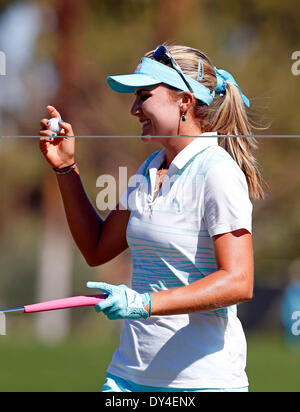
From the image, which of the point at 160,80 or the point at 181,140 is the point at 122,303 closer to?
the point at 181,140

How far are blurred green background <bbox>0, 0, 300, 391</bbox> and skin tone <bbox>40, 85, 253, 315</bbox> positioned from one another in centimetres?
943

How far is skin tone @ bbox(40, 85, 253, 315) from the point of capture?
2.01 meters

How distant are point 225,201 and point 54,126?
756mm

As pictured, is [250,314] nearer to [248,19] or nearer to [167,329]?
[248,19]

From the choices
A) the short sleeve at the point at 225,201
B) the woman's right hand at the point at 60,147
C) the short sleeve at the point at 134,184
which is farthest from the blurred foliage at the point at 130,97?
the short sleeve at the point at 225,201

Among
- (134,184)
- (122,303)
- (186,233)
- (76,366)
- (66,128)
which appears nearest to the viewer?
(122,303)

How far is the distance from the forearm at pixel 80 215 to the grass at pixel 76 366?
153 inches

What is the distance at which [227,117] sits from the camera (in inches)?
92.0

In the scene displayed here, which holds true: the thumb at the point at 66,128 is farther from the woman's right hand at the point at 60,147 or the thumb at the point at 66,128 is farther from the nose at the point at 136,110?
the nose at the point at 136,110

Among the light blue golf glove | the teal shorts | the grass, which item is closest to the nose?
the light blue golf glove

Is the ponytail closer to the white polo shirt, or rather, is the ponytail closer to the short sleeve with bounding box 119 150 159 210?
the white polo shirt

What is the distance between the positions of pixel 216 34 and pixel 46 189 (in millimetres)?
4003

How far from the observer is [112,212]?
101 inches

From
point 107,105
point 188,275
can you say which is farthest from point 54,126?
point 107,105
